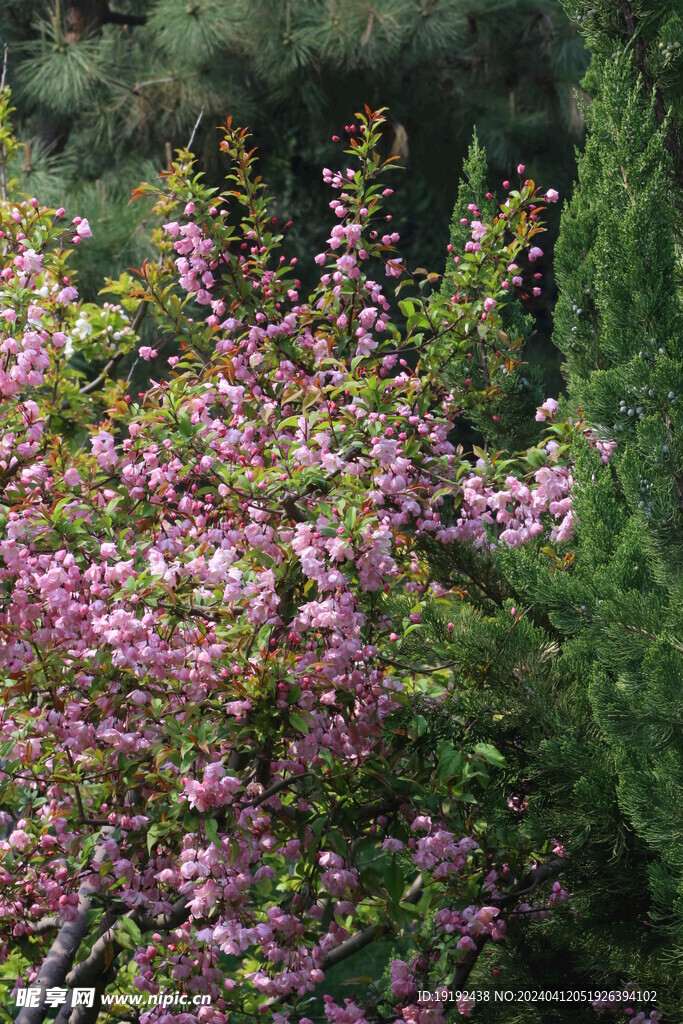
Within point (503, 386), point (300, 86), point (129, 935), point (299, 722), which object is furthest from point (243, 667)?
point (300, 86)

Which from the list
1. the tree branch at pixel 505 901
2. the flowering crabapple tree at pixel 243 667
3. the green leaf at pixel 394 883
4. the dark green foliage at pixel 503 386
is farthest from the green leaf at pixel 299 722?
the dark green foliage at pixel 503 386

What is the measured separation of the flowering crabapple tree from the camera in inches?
89.6

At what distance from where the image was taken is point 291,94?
8.35 metres

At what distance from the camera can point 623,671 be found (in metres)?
2.04

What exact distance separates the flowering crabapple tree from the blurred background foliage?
450cm

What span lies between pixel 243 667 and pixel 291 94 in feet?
23.0

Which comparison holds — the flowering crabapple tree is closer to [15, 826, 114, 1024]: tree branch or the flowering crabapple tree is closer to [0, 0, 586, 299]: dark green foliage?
[15, 826, 114, 1024]: tree branch

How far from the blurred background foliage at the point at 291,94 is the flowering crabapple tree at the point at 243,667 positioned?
4.50 metres

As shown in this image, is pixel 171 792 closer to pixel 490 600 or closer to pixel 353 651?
pixel 353 651

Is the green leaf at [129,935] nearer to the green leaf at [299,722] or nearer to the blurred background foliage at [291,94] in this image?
the green leaf at [299,722]

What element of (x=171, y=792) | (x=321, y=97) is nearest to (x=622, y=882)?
(x=171, y=792)

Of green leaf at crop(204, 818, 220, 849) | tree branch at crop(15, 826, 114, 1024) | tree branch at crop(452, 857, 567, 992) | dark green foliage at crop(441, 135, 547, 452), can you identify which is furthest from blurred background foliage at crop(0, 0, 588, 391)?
green leaf at crop(204, 818, 220, 849)

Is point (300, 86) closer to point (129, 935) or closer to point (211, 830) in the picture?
point (129, 935)

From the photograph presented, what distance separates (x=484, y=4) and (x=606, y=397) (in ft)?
23.1
